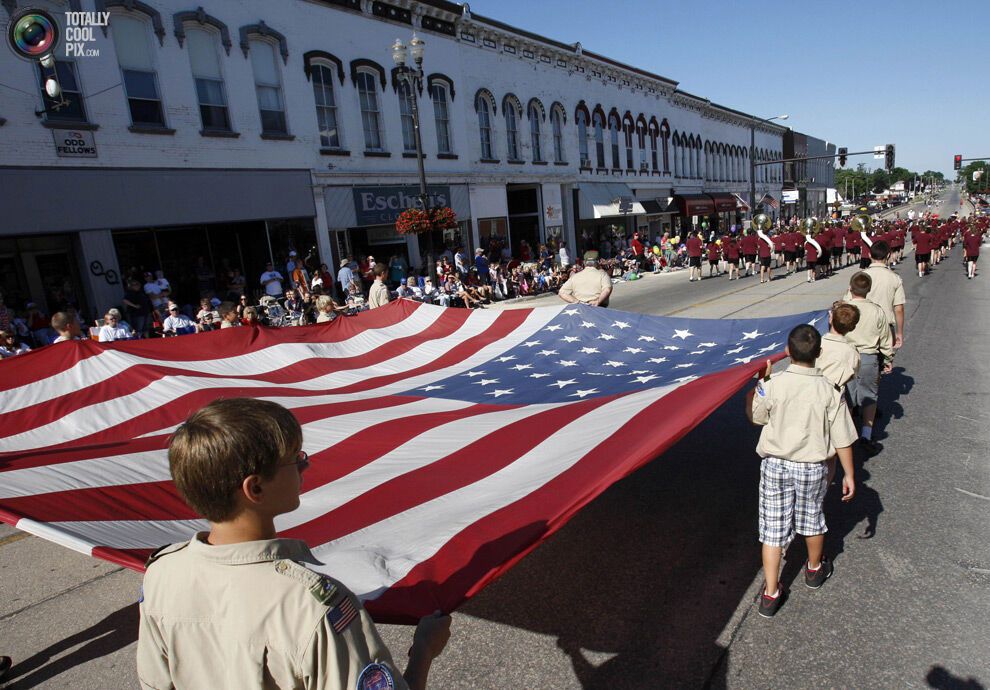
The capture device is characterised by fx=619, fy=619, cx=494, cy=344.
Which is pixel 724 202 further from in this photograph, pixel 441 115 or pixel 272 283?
pixel 272 283

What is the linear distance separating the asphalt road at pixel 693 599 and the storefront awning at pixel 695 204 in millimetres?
37551

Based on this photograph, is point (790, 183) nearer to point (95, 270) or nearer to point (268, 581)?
point (95, 270)

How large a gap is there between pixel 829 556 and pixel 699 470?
1.52 metres

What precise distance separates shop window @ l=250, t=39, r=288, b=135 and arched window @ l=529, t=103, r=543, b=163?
41.3ft

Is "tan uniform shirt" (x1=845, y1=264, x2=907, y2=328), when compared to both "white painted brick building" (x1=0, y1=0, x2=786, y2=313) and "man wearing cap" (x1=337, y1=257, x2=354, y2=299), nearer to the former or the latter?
"man wearing cap" (x1=337, y1=257, x2=354, y2=299)

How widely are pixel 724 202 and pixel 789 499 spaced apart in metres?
46.5

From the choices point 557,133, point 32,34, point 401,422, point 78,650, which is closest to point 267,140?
point 32,34

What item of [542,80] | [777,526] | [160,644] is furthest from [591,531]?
[542,80]

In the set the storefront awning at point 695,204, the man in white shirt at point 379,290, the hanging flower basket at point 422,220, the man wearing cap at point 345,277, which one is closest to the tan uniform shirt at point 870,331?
the man in white shirt at point 379,290

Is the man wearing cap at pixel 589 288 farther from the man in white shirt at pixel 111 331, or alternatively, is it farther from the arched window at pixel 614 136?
the arched window at pixel 614 136

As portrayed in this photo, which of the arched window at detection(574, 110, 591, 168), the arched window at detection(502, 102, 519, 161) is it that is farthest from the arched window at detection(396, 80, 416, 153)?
the arched window at detection(574, 110, 591, 168)

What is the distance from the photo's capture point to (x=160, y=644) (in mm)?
1540

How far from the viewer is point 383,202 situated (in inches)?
817

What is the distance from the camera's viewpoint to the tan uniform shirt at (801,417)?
3.52 m
